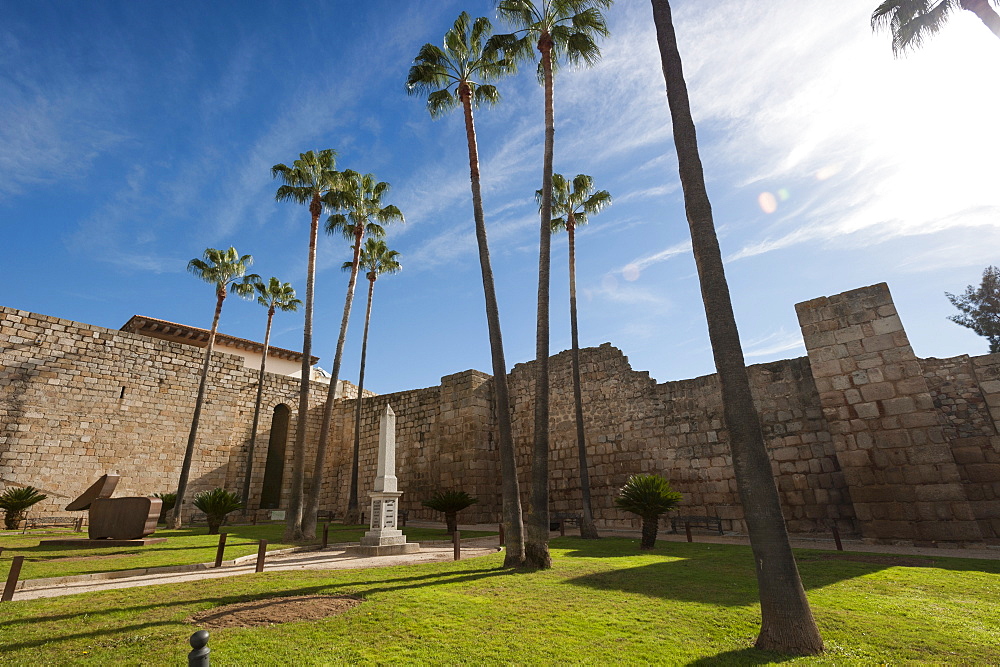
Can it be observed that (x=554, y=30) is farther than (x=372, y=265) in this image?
No

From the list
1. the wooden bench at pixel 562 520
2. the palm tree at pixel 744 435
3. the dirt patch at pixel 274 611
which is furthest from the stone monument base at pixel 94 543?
the palm tree at pixel 744 435

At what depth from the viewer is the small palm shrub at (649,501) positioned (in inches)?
426

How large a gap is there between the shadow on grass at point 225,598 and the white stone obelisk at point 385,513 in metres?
3.29

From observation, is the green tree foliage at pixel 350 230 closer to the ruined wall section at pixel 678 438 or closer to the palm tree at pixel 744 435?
the ruined wall section at pixel 678 438

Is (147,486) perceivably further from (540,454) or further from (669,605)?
(669,605)

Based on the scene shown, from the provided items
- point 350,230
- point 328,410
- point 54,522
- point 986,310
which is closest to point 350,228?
point 350,230

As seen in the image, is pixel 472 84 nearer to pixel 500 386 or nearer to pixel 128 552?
pixel 500 386

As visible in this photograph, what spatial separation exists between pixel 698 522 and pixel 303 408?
12.7 meters

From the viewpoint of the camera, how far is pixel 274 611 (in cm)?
528

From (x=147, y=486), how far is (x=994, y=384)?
28.7 m

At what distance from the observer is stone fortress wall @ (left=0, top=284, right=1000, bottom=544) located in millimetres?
10203

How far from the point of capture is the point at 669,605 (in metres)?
5.43

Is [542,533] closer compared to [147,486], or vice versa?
[542,533]

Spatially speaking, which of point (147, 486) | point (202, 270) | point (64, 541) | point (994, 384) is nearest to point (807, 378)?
point (994, 384)
